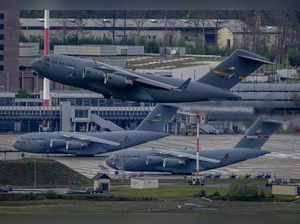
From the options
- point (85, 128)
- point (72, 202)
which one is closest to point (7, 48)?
point (85, 128)

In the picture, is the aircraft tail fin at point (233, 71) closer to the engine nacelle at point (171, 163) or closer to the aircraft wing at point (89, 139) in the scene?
the engine nacelle at point (171, 163)

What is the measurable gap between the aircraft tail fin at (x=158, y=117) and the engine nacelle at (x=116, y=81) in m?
31.8

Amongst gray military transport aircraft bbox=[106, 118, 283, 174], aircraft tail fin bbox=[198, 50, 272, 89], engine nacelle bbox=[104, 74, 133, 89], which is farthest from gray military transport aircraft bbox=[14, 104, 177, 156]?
engine nacelle bbox=[104, 74, 133, 89]

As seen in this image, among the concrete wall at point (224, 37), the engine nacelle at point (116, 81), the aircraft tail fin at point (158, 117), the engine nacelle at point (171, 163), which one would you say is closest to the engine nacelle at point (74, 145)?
the aircraft tail fin at point (158, 117)

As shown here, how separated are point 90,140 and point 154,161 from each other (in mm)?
13243

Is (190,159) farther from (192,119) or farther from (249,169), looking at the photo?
(192,119)

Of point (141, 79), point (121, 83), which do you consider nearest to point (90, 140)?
point (141, 79)

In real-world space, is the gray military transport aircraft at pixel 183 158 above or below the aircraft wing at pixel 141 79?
below

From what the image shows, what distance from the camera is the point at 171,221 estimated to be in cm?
5650

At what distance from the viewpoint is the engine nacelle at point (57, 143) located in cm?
8562

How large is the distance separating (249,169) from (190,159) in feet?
20.2

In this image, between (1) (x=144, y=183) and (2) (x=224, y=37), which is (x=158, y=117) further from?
(2) (x=224, y=37)

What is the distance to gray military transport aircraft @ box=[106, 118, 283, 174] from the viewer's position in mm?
74438

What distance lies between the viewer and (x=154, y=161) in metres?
74.9
